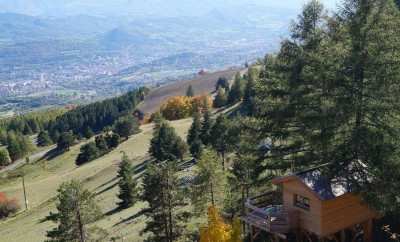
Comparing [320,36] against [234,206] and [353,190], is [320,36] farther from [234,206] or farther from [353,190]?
[234,206]

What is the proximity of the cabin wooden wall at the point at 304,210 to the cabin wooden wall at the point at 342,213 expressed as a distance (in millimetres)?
293

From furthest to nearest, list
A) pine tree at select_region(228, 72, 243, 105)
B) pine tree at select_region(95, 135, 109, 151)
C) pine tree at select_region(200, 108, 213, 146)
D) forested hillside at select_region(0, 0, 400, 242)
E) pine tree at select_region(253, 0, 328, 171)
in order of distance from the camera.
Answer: pine tree at select_region(228, 72, 243, 105) → pine tree at select_region(95, 135, 109, 151) → pine tree at select_region(200, 108, 213, 146) → pine tree at select_region(253, 0, 328, 171) → forested hillside at select_region(0, 0, 400, 242)

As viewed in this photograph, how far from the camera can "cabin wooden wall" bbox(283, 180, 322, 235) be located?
25.1 metres

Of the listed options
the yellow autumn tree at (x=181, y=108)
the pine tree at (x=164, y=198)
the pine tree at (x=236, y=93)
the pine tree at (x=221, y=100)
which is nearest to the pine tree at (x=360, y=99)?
the pine tree at (x=164, y=198)

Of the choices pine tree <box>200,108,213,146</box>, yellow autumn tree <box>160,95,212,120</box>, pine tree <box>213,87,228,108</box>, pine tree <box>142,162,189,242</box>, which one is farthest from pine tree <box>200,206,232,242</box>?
yellow autumn tree <box>160,95,212,120</box>

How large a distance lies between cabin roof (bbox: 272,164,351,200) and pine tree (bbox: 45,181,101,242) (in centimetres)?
1514

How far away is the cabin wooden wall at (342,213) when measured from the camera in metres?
25.1

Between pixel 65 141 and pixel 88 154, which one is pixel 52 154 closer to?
pixel 65 141

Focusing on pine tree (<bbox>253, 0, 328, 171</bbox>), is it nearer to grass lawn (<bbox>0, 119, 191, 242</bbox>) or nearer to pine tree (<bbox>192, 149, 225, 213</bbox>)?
pine tree (<bbox>192, 149, 225, 213</bbox>)

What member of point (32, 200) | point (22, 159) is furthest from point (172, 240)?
point (22, 159)

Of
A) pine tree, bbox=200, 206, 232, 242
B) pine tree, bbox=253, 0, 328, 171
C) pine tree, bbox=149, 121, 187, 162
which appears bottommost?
pine tree, bbox=149, 121, 187, 162

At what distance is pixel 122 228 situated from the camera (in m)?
50.6

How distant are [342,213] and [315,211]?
157cm

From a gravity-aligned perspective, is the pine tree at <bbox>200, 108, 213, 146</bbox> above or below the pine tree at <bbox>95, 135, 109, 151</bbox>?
above
